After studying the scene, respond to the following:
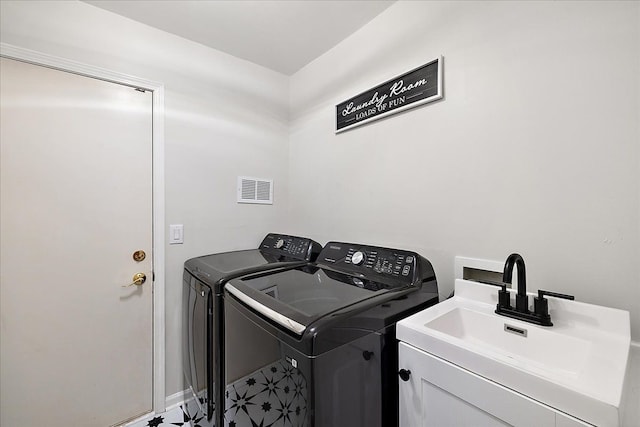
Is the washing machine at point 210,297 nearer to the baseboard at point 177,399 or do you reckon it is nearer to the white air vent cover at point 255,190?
the baseboard at point 177,399

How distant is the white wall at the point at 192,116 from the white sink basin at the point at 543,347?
1.59 meters

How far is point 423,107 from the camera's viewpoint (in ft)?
4.80

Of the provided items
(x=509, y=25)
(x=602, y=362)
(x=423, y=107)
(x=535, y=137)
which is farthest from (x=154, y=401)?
(x=509, y=25)

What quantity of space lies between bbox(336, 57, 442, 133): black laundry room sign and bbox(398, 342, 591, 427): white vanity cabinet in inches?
49.4

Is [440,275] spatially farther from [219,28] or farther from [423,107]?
[219,28]

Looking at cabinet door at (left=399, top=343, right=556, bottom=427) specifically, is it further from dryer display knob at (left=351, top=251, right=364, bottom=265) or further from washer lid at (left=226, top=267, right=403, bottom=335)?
dryer display knob at (left=351, top=251, right=364, bottom=265)

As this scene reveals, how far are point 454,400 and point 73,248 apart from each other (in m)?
2.03

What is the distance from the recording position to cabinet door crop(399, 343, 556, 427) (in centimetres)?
66

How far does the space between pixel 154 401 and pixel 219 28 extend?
102 inches

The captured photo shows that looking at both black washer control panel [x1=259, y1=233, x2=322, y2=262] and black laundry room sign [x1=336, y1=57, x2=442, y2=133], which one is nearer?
black laundry room sign [x1=336, y1=57, x2=442, y2=133]

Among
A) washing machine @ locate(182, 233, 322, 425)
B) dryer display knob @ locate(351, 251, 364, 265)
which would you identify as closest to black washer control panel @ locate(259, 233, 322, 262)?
washing machine @ locate(182, 233, 322, 425)

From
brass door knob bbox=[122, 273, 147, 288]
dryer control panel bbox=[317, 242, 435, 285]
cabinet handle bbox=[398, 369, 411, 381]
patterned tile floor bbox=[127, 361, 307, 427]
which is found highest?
dryer control panel bbox=[317, 242, 435, 285]

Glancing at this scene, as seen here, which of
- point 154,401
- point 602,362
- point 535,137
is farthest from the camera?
point 154,401

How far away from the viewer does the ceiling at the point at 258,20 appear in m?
1.60
